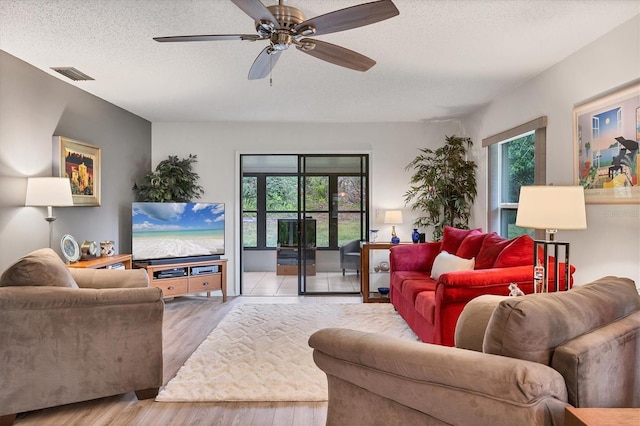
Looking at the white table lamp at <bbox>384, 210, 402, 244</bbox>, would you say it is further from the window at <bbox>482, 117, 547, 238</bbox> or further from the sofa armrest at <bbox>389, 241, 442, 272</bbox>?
the window at <bbox>482, 117, 547, 238</bbox>

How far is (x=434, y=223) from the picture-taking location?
587 cm

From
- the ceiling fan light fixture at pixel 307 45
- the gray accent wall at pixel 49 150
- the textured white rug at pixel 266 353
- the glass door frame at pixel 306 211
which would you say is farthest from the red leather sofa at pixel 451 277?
the gray accent wall at pixel 49 150

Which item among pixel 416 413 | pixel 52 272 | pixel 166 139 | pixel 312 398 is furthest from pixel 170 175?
pixel 416 413

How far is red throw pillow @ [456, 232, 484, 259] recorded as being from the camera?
3.82m

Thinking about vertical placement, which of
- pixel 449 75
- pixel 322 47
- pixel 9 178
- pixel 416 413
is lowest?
pixel 416 413

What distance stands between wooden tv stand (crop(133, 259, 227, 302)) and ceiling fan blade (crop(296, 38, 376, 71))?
3.63 m

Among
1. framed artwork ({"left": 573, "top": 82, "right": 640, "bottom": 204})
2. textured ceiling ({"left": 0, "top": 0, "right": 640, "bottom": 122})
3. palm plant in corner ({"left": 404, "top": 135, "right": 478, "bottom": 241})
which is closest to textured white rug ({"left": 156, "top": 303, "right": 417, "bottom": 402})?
palm plant in corner ({"left": 404, "top": 135, "right": 478, "bottom": 241})

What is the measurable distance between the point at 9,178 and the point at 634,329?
4.10 meters

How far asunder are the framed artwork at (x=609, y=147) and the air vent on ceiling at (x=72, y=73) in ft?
13.7

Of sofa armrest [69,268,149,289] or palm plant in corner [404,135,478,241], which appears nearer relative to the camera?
sofa armrest [69,268,149,289]

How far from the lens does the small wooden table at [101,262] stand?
12.2 feet

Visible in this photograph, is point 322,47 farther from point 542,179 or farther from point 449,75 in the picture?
point 542,179

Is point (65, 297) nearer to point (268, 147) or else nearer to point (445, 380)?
point (445, 380)

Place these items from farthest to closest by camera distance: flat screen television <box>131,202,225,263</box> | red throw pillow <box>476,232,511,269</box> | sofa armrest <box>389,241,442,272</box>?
flat screen television <box>131,202,225,263</box>
sofa armrest <box>389,241,442,272</box>
red throw pillow <box>476,232,511,269</box>
